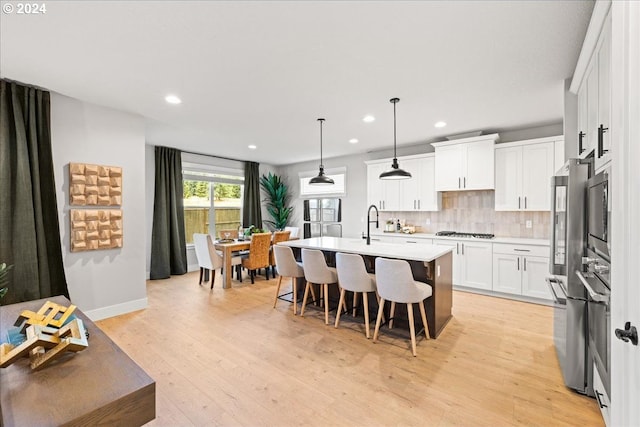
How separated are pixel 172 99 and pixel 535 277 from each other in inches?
204

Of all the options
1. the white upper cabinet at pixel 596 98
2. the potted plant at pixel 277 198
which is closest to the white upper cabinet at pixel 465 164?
the white upper cabinet at pixel 596 98

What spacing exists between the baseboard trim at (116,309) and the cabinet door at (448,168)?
16.0ft

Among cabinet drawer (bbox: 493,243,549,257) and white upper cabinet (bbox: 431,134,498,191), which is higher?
white upper cabinet (bbox: 431,134,498,191)

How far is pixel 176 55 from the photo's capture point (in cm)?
237

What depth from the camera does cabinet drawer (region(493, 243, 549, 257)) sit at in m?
3.95

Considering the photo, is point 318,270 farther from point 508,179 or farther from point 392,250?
point 508,179

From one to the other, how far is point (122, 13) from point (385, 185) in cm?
474

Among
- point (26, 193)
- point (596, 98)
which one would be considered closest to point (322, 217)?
point (26, 193)

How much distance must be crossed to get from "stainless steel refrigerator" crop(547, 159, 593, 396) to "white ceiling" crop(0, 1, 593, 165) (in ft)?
3.51

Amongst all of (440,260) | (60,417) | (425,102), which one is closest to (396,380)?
(440,260)

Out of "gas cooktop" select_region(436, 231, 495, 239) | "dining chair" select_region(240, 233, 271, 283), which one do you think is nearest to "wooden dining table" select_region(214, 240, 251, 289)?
"dining chair" select_region(240, 233, 271, 283)

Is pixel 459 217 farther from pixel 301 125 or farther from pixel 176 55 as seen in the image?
pixel 176 55

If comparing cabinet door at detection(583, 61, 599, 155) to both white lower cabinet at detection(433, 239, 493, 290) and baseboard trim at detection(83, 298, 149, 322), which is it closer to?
white lower cabinet at detection(433, 239, 493, 290)

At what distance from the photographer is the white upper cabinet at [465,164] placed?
452 cm
